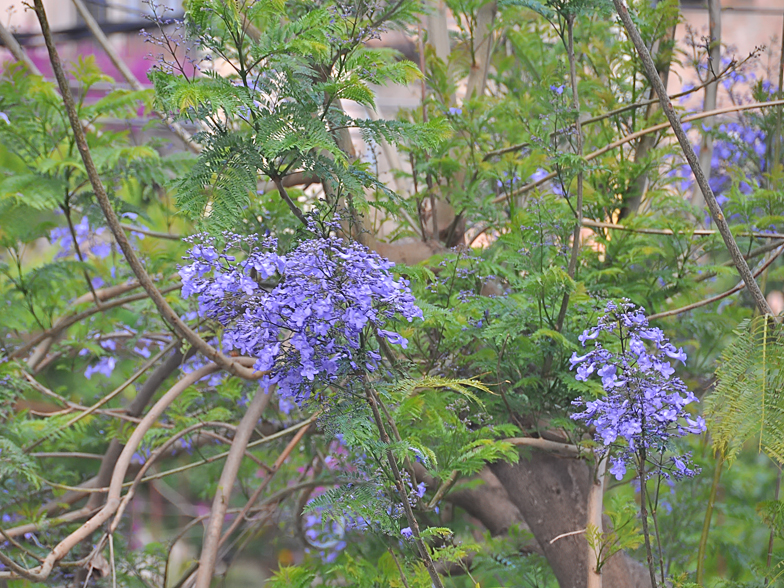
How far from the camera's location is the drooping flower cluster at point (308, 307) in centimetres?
104

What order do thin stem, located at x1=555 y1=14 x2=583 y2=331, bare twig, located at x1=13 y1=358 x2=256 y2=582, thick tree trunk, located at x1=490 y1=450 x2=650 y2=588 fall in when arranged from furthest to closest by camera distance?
thick tree trunk, located at x1=490 y1=450 x2=650 y2=588 → thin stem, located at x1=555 y1=14 x2=583 y2=331 → bare twig, located at x1=13 y1=358 x2=256 y2=582

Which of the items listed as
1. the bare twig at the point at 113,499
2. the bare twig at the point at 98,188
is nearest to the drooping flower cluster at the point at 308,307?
the bare twig at the point at 98,188

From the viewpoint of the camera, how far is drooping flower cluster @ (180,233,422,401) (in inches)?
41.0

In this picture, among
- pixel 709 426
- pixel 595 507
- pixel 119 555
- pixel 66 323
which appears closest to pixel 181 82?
pixel 709 426

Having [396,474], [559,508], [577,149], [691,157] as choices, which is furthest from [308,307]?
[559,508]

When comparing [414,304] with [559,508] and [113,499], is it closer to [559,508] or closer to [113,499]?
[113,499]

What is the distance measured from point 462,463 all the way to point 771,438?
575 millimetres

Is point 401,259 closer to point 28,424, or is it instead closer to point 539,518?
point 539,518

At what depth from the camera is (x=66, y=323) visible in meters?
2.33

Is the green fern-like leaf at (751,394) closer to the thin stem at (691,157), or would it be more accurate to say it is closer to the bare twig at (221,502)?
the thin stem at (691,157)

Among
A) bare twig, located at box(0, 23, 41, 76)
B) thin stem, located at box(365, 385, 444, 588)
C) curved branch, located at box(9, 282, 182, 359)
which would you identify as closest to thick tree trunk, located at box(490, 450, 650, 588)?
thin stem, located at box(365, 385, 444, 588)

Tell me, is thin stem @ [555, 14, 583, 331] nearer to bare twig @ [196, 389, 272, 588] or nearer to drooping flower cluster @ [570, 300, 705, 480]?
drooping flower cluster @ [570, 300, 705, 480]

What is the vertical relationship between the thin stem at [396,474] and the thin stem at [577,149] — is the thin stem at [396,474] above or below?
below

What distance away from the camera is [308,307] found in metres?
1.04
